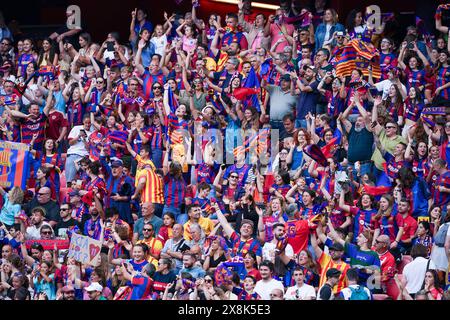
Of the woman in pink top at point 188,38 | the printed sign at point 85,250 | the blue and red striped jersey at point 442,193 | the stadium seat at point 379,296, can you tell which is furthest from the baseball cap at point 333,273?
the woman in pink top at point 188,38

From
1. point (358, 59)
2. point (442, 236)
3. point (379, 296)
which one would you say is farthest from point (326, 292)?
point (358, 59)

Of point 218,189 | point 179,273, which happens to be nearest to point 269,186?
point 218,189

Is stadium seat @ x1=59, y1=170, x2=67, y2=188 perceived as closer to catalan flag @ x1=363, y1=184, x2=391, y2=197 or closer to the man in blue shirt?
the man in blue shirt

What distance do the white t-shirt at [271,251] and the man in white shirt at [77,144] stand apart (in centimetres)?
367

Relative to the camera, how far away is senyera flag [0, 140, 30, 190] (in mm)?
19641

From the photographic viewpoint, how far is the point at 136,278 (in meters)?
17.1

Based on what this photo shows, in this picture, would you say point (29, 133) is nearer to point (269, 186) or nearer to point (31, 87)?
point (31, 87)

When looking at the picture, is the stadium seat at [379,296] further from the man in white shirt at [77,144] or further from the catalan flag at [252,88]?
the man in white shirt at [77,144]

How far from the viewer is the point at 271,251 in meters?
17.0

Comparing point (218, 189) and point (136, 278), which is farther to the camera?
point (218, 189)

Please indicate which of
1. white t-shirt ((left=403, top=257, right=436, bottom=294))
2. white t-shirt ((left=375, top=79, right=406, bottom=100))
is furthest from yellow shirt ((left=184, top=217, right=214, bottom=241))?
white t-shirt ((left=375, top=79, right=406, bottom=100))

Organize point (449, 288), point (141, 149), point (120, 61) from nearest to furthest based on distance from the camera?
point (449, 288) < point (141, 149) < point (120, 61)

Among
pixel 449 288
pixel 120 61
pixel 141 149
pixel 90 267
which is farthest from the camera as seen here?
pixel 120 61

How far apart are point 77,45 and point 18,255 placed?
4.55 metres
